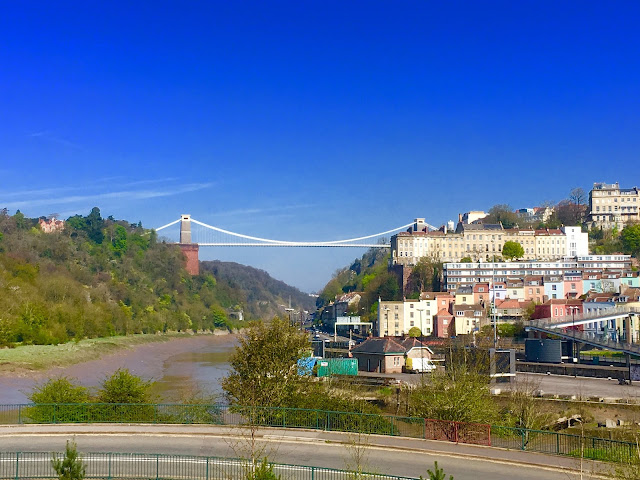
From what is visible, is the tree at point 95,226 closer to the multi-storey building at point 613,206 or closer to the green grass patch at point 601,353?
the multi-storey building at point 613,206

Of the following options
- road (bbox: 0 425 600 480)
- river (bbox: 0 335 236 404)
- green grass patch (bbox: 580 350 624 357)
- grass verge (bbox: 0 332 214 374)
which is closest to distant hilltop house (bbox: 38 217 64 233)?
river (bbox: 0 335 236 404)

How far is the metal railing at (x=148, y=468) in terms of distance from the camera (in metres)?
13.5

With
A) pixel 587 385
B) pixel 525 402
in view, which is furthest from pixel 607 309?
pixel 525 402

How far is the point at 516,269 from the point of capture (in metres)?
80.6

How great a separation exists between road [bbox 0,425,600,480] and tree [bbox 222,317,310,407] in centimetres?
351

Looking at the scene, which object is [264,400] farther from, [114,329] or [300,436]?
[114,329]

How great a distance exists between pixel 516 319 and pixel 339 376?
35.4 meters

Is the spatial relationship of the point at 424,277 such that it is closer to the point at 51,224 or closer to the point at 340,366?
the point at 340,366

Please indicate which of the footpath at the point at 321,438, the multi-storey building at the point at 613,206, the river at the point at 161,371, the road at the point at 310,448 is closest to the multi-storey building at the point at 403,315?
the river at the point at 161,371

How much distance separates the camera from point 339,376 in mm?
33344

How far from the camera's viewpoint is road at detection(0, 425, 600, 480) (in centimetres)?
1417

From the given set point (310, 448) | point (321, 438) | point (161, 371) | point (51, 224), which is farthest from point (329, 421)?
point (51, 224)

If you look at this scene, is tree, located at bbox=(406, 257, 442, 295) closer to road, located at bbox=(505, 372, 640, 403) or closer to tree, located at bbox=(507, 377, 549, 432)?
road, located at bbox=(505, 372, 640, 403)

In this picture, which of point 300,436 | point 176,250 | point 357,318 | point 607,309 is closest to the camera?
point 300,436
